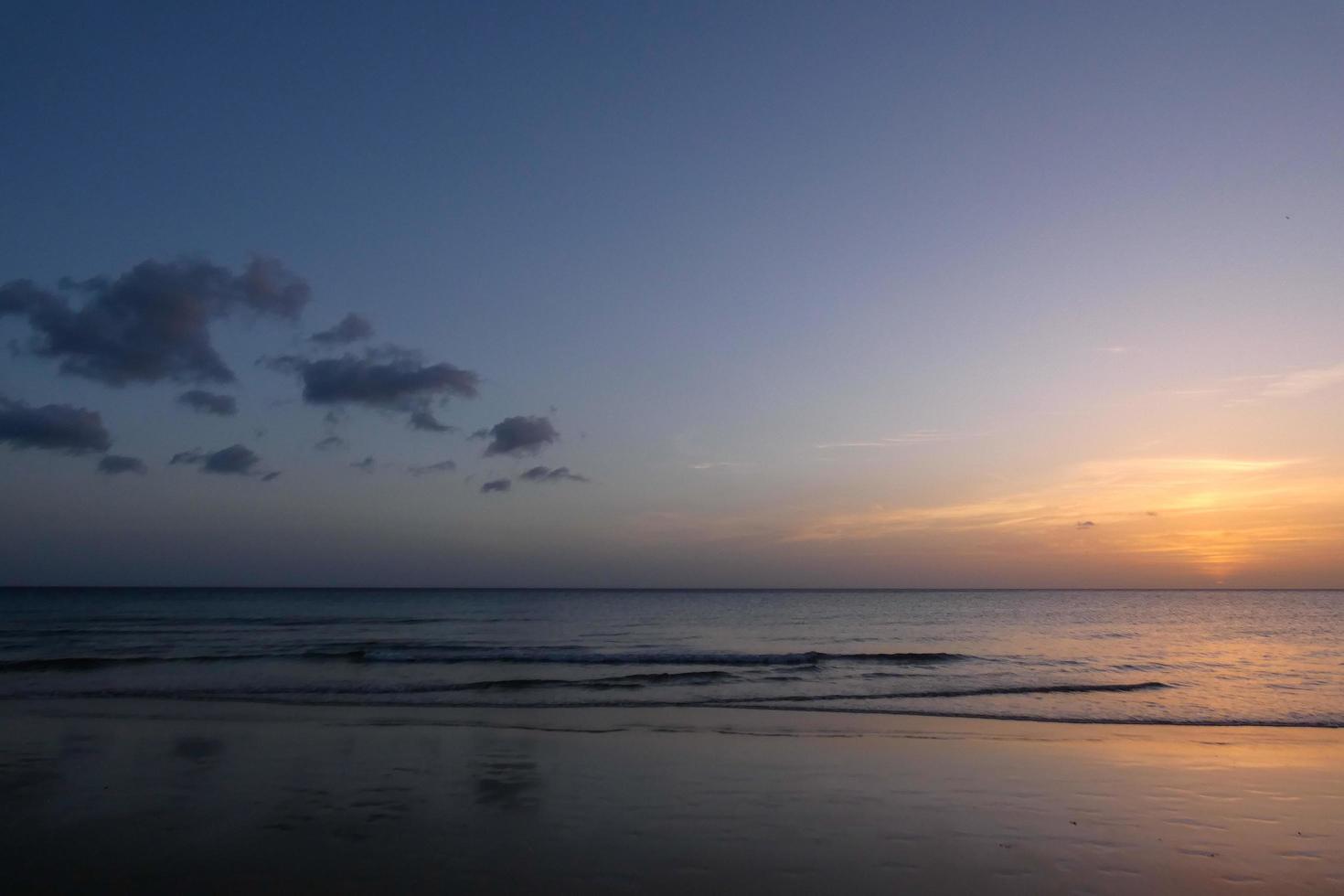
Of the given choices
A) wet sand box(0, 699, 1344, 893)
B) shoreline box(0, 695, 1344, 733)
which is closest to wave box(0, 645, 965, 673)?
shoreline box(0, 695, 1344, 733)

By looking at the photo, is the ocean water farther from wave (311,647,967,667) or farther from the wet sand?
the wet sand

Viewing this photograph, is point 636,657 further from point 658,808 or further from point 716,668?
point 658,808

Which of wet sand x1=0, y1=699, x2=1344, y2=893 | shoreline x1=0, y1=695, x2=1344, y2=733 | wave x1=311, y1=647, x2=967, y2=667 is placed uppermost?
wet sand x1=0, y1=699, x2=1344, y2=893

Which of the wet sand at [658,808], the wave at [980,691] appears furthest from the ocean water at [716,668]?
the wet sand at [658,808]

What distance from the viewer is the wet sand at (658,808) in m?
8.60

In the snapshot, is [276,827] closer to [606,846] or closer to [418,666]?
[606,846]

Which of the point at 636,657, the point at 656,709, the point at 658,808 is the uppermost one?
the point at 658,808

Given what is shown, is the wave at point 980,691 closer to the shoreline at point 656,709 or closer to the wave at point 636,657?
the shoreline at point 656,709

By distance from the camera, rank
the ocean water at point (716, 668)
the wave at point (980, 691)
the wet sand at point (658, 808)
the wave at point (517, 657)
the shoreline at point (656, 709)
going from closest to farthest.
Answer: the wet sand at point (658, 808) < the shoreline at point (656, 709) < the ocean water at point (716, 668) < the wave at point (980, 691) < the wave at point (517, 657)

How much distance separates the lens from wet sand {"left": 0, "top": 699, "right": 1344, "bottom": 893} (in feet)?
28.2

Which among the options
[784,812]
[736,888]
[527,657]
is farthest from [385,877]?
[527,657]

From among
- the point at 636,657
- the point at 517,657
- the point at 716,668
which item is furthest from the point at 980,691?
the point at 517,657

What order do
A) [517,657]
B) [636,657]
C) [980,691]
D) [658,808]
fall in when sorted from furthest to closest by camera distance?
[636,657] → [517,657] → [980,691] → [658,808]

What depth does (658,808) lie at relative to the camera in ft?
36.1
